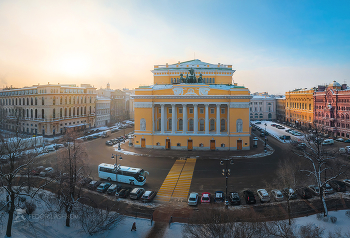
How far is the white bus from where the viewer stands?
84.8 feet

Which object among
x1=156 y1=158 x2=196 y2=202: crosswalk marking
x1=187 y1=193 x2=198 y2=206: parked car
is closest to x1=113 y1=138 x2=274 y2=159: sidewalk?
x1=156 y1=158 x2=196 y2=202: crosswalk marking

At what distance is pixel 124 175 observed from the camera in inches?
1049

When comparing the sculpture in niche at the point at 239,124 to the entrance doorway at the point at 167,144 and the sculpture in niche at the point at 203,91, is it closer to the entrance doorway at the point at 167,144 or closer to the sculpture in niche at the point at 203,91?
the sculpture in niche at the point at 203,91

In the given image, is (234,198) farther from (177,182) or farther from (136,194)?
(136,194)

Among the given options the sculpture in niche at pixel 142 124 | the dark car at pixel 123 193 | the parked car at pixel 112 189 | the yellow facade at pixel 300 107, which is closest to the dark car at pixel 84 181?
the parked car at pixel 112 189

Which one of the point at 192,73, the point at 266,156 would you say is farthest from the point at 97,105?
the point at 266,156

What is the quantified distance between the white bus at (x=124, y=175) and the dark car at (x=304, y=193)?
1655 cm

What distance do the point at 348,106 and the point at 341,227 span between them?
45.9 metres

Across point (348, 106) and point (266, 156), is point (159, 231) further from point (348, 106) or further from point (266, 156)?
point (348, 106)

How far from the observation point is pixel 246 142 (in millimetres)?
42656

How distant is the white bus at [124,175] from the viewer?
1018 inches

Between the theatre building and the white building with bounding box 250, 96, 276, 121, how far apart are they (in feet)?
186

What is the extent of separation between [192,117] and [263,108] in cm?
6201

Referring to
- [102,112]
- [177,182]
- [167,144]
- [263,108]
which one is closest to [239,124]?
[167,144]
